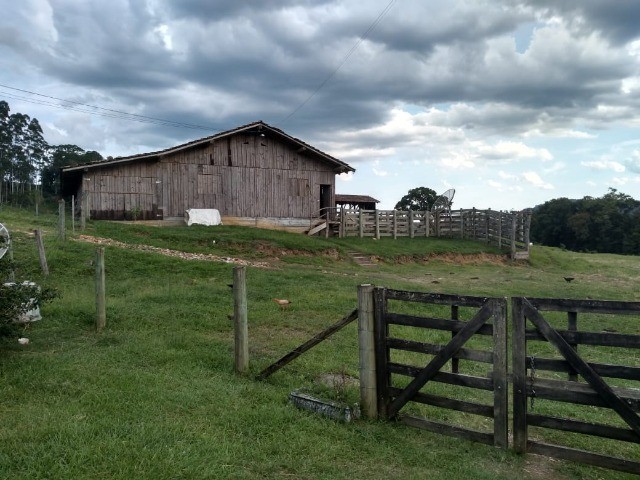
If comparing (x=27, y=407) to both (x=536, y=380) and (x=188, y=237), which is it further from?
(x=188, y=237)

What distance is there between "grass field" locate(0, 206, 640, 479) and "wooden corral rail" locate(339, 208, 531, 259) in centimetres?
1561

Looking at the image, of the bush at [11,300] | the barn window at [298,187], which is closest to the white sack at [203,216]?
the barn window at [298,187]

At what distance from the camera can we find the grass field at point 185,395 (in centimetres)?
430

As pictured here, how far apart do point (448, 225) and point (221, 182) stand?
1487 cm

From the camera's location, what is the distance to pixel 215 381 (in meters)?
6.47

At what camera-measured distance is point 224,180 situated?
28.7 metres

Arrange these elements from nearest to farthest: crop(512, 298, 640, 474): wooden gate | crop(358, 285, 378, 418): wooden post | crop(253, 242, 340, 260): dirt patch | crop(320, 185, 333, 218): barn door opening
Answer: crop(512, 298, 640, 474): wooden gate < crop(358, 285, 378, 418): wooden post < crop(253, 242, 340, 260): dirt patch < crop(320, 185, 333, 218): barn door opening

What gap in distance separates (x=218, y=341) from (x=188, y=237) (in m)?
14.8

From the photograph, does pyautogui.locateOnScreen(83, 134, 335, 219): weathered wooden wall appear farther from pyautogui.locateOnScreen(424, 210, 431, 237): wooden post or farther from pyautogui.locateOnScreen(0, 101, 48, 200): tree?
pyautogui.locateOnScreen(0, 101, 48, 200): tree

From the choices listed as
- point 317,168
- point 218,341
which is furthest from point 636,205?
point 218,341

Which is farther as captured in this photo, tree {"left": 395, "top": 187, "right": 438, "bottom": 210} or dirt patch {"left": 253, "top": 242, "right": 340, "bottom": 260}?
tree {"left": 395, "top": 187, "right": 438, "bottom": 210}

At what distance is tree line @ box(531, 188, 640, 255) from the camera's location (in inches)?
2462

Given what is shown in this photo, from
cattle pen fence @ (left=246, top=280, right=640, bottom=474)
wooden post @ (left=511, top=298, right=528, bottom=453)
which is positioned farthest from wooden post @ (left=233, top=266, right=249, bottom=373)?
wooden post @ (left=511, top=298, right=528, bottom=453)

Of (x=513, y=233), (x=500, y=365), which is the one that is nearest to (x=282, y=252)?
(x=513, y=233)
